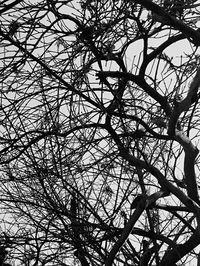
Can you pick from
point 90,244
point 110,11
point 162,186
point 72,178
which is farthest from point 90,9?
point 90,244

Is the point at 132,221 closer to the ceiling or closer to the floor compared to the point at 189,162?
closer to the floor

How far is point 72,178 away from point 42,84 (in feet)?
4.64

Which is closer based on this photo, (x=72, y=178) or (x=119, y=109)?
(x=119, y=109)

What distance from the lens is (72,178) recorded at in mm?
5281

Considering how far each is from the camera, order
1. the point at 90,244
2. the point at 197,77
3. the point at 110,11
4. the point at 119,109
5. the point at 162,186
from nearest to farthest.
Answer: the point at 197,77 < the point at 110,11 < the point at 162,186 < the point at 119,109 < the point at 90,244

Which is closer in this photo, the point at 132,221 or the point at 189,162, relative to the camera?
the point at 132,221

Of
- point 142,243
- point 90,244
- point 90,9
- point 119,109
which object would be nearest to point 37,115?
point 119,109

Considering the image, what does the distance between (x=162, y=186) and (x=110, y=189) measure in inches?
58.7

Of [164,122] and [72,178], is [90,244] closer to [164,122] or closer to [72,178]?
[72,178]

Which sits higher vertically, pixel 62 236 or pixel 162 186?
pixel 62 236

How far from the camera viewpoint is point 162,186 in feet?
13.6

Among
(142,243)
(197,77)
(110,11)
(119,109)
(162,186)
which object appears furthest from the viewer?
(142,243)

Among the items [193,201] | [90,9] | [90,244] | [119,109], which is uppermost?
[90,9]

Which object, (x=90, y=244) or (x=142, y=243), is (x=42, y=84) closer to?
(x=90, y=244)
